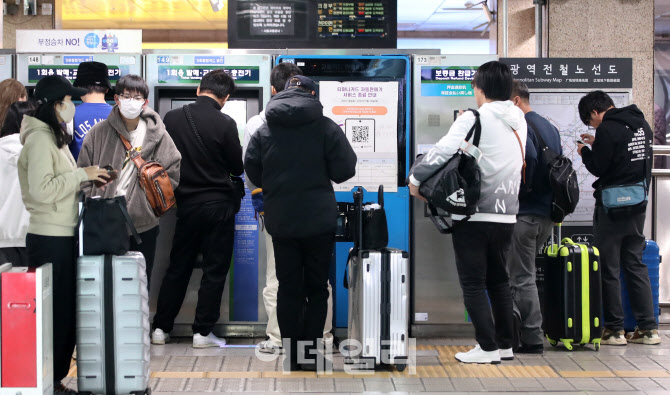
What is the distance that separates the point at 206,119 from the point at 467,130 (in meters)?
1.66

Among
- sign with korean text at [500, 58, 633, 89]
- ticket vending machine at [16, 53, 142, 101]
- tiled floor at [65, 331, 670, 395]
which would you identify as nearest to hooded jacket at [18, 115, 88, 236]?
tiled floor at [65, 331, 670, 395]

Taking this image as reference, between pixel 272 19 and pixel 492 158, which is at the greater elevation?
pixel 272 19

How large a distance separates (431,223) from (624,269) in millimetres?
1349

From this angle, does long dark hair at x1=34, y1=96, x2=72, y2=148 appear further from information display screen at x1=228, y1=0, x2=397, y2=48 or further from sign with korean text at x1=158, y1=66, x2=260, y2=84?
information display screen at x1=228, y1=0, x2=397, y2=48

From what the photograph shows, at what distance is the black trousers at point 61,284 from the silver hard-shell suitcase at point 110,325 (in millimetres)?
145

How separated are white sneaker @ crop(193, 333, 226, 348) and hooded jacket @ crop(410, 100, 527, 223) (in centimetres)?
172

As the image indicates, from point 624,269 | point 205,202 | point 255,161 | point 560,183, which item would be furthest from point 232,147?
point 624,269

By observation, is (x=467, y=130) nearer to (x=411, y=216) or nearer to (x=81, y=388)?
(x=411, y=216)

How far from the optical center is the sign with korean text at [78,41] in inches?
211

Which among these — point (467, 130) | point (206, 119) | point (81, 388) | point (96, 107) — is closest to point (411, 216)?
point (467, 130)

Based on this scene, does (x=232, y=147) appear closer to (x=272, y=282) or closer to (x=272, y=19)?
(x=272, y=282)

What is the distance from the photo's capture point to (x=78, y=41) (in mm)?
5406

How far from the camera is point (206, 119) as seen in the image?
4.92m

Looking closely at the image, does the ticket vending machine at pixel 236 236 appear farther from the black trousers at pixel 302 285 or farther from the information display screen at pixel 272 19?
the black trousers at pixel 302 285
